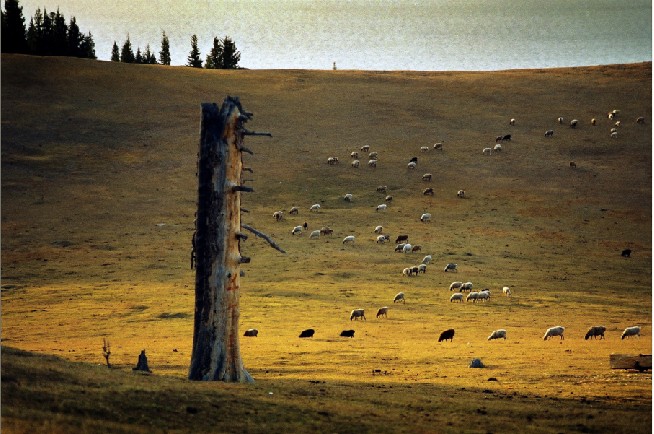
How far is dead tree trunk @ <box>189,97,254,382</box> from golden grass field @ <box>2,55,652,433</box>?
1240mm

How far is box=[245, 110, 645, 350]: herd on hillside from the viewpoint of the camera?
35.5 m

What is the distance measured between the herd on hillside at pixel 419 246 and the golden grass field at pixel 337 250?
492mm

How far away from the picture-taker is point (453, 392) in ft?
73.6

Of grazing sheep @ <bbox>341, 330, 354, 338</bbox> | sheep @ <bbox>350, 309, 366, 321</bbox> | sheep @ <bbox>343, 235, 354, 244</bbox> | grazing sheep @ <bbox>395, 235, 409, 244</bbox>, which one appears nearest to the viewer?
grazing sheep @ <bbox>341, 330, 354, 338</bbox>

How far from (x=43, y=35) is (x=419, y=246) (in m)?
59.6

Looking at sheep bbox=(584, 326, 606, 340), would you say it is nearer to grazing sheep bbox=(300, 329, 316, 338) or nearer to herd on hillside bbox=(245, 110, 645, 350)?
herd on hillside bbox=(245, 110, 645, 350)

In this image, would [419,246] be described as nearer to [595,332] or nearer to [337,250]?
[337,250]

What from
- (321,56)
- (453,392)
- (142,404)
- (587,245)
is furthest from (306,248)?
(321,56)

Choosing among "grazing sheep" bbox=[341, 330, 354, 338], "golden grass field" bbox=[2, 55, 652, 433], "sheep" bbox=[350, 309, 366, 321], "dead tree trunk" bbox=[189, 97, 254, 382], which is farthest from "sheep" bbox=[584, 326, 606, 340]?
"dead tree trunk" bbox=[189, 97, 254, 382]

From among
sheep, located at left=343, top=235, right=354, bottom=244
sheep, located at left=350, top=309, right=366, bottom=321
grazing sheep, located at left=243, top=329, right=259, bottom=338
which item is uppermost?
sheep, located at left=343, top=235, right=354, bottom=244

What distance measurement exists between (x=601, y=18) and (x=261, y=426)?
80648mm

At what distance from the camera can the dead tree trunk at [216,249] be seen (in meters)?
22.3

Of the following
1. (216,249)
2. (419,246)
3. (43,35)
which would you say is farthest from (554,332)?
(43,35)

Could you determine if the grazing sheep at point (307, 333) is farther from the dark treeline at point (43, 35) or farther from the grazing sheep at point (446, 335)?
the dark treeline at point (43, 35)
